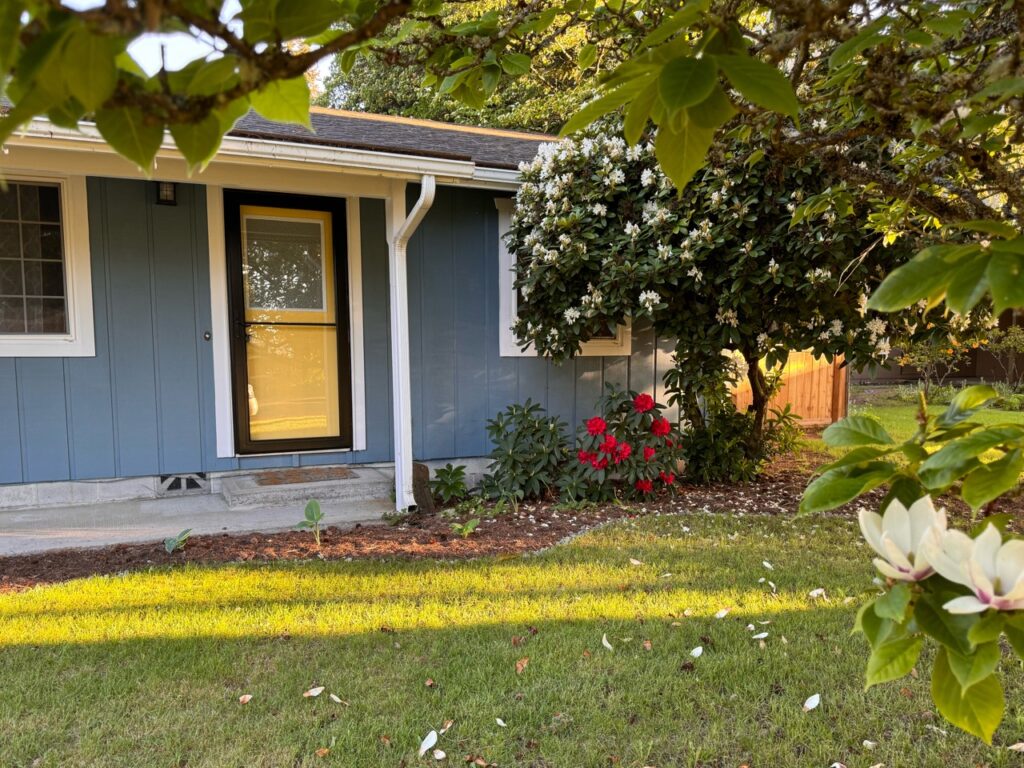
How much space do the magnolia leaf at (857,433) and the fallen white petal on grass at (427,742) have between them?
1748 mm

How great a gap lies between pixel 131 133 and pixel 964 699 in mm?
974

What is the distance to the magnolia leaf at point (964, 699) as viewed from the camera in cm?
64

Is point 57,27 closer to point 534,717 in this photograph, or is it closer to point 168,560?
point 534,717

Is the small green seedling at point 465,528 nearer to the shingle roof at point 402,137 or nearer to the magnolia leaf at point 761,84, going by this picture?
the shingle roof at point 402,137

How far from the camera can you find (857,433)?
2.60 ft

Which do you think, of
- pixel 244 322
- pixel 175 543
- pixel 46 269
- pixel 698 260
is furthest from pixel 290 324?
pixel 698 260

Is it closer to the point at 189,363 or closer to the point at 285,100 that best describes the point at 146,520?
the point at 189,363

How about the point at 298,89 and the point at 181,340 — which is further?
the point at 181,340

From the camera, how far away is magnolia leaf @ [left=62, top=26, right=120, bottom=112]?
1.53 feet

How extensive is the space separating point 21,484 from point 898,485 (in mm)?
5798

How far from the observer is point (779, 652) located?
2.62 metres

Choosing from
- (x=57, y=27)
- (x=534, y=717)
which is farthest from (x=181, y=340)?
(x=57, y=27)

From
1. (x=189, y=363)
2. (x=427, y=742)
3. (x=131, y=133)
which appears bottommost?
(x=427, y=742)

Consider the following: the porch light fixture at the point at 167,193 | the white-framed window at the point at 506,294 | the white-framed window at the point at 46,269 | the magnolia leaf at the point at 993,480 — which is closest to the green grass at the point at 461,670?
the magnolia leaf at the point at 993,480
